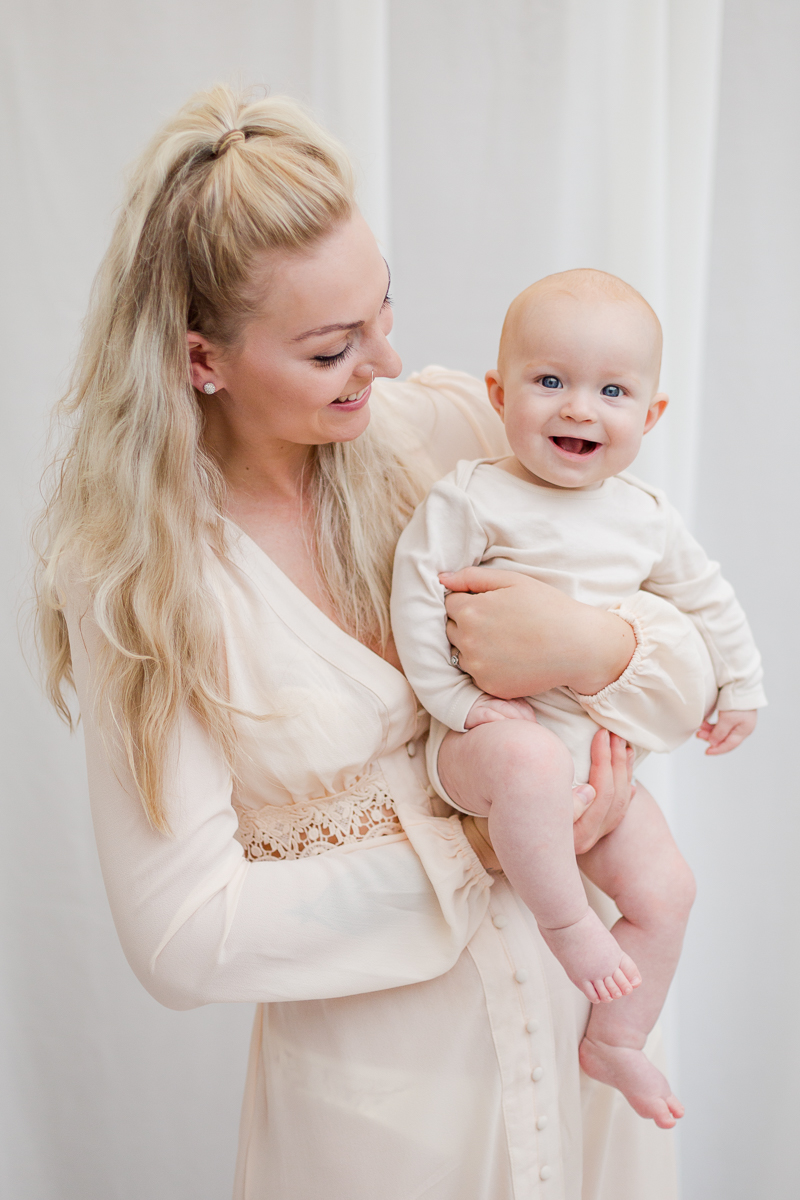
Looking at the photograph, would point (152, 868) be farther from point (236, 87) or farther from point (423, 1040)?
point (236, 87)

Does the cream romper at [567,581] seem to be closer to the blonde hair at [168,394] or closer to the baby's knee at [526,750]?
the baby's knee at [526,750]

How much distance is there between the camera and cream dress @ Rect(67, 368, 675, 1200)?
3.54 ft

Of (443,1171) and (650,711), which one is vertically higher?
(650,711)

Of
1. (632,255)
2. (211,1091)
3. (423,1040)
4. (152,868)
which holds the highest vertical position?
(632,255)

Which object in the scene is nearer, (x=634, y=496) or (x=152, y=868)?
(x=152, y=868)

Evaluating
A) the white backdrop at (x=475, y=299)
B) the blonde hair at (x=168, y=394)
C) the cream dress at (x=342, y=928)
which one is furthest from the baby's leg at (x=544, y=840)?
the white backdrop at (x=475, y=299)

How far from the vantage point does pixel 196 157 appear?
41.0 inches

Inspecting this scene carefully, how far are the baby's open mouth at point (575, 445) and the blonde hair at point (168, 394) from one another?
1.19 ft

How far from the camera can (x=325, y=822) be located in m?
1.19

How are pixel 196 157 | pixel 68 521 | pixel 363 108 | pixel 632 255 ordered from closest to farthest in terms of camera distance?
1. pixel 196 157
2. pixel 68 521
3. pixel 363 108
4. pixel 632 255

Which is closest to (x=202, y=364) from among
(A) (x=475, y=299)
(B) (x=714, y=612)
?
(B) (x=714, y=612)

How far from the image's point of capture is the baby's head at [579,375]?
44.1 inches

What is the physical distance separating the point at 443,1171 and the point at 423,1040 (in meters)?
0.16

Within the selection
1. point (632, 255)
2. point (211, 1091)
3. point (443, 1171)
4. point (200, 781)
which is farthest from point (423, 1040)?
point (632, 255)
